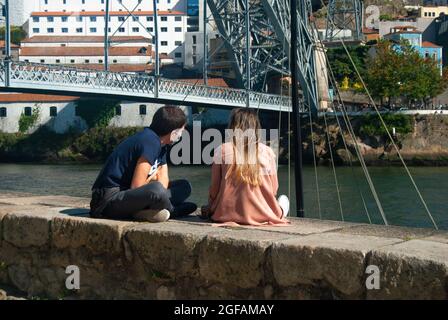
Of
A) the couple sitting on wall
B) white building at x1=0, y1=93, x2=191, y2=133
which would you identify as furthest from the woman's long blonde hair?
white building at x1=0, y1=93, x2=191, y2=133

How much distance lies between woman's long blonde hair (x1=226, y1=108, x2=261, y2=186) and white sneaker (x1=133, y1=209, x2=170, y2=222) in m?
0.38

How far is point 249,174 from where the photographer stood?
4.00 meters

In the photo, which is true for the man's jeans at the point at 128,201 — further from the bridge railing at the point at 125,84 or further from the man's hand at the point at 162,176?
the bridge railing at the point at 125,84

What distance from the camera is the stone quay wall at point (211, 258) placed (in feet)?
9.41

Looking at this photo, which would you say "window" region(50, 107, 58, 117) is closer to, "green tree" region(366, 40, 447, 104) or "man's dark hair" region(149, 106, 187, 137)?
"green tree" region(366, 40, 447, 104)

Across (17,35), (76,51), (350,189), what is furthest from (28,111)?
(350,189)

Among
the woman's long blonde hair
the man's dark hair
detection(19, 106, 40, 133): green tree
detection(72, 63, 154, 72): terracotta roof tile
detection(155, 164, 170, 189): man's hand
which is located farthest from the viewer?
detection(72, 63, 154, 72): terracotta roof tile

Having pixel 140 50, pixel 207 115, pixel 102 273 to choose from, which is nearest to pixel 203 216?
pixel 102 273

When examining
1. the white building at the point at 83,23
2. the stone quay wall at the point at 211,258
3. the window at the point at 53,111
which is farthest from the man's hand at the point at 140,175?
the white building at the point at 83,23

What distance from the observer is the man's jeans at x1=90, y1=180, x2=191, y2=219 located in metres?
3.89

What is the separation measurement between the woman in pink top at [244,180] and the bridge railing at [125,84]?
2476cm
